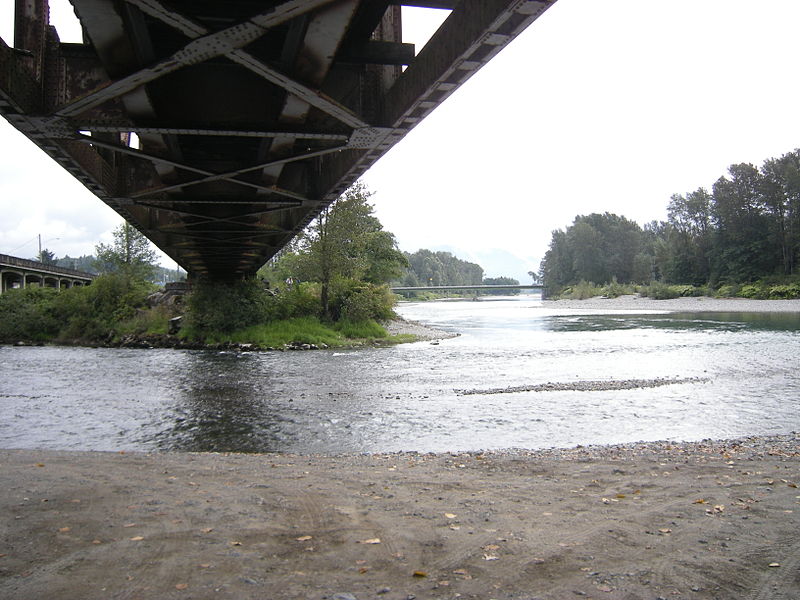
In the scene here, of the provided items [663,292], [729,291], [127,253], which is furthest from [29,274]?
[729,291]

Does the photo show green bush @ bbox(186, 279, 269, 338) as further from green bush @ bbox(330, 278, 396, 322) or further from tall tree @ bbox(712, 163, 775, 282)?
tall tree @ bbox(712, 163, 775, 282)

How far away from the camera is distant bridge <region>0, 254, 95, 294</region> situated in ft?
227

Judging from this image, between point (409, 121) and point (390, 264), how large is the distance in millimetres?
45822

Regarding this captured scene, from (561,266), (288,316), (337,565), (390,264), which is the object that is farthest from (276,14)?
(561,266)

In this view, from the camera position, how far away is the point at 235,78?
264 inches

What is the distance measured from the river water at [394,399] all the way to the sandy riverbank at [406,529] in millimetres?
2553

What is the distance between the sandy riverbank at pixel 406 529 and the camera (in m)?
4.03

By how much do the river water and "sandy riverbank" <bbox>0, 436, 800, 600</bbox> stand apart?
2553 millimetres

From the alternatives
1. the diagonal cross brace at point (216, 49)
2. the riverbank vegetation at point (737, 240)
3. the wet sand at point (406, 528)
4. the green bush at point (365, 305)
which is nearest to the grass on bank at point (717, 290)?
the riverbank vegetation at point (737, 240)

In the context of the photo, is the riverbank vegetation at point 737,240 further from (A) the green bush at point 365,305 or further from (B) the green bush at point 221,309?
(B) the green bush at point 221,309

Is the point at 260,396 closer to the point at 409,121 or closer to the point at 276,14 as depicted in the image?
the point at 409,121

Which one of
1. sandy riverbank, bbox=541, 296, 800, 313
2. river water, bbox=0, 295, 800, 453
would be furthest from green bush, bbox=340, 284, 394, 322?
sandy riverbank, bbox=541, 296, 800, 313

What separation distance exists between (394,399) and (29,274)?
8028cm

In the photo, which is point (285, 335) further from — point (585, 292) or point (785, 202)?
point (585, 292)
